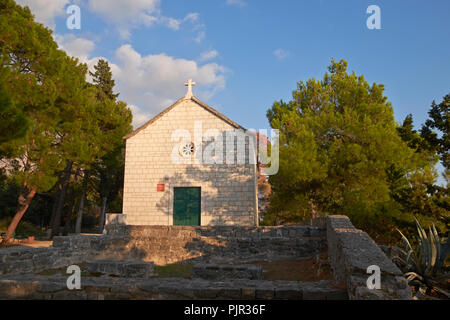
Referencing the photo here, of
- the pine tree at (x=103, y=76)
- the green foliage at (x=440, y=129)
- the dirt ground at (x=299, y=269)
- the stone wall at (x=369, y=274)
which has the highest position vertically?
the pine tree at (x=103, y=76)

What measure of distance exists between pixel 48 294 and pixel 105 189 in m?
17.0

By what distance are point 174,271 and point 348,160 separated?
1037 centimetres

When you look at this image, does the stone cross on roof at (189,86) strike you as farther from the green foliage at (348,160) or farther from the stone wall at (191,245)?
the stone wall at (191,245)

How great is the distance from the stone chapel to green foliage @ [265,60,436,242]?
3.10 metres

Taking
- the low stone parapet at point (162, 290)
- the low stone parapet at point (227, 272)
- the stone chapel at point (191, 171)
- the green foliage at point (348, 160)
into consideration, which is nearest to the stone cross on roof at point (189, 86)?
the stone chapel at point (191, 171)

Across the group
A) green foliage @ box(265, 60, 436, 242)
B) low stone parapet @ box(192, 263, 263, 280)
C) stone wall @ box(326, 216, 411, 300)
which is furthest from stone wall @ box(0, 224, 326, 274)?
stone wall @ box(326, 216, 411, 300)

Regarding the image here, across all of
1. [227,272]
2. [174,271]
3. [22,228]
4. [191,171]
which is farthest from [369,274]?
[22,228]

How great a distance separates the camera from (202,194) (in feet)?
43.5

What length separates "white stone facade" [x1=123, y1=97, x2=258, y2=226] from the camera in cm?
1293

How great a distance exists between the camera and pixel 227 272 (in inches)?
243

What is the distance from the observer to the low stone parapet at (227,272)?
5988mm

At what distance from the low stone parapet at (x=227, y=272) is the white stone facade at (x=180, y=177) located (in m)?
6.51

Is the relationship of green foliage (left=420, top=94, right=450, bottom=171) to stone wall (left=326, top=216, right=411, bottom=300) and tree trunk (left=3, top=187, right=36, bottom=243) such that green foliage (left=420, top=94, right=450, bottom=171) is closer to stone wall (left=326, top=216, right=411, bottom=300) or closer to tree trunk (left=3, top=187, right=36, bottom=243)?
stone wall (left=326, top=216, right=411, bottom=300)
